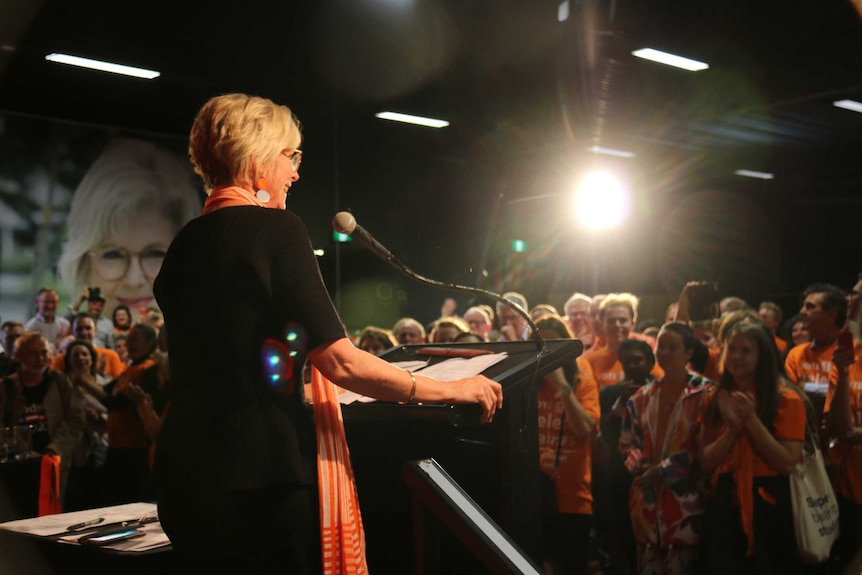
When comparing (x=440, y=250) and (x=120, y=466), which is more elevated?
(x=440, y=250)

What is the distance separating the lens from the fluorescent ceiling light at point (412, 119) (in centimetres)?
840

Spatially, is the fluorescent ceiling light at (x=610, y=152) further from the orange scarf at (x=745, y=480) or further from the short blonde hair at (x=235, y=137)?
the short blonde hair at (x=235, y=137)

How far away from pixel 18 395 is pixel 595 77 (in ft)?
15.2

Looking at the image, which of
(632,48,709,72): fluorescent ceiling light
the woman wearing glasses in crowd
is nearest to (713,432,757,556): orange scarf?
(632,48,709,72): fluorescent ceiling light

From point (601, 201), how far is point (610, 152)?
2.23 ft

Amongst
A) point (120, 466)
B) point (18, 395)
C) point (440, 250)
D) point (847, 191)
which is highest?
point (847, 191)

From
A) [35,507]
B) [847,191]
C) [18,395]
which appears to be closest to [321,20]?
[18,395]

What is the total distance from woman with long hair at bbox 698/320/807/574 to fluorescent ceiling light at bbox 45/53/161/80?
562 centimetres

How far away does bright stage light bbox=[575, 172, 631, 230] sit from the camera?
10953 mm

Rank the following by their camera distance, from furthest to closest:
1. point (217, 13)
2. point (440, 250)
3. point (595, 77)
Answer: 1. point (595, 77)
2. point (217, 13)
3. point (440, 250)

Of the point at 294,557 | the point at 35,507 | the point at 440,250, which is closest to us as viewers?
the point at 294,557

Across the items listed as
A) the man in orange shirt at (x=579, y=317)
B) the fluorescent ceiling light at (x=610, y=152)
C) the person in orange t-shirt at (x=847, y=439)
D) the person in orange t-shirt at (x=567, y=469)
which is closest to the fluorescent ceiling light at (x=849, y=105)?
the fluorescent ceiling light at (x=610, y=152)

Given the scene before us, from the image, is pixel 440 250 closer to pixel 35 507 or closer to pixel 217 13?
pixel 35 507

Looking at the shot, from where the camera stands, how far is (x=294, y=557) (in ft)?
4.34
